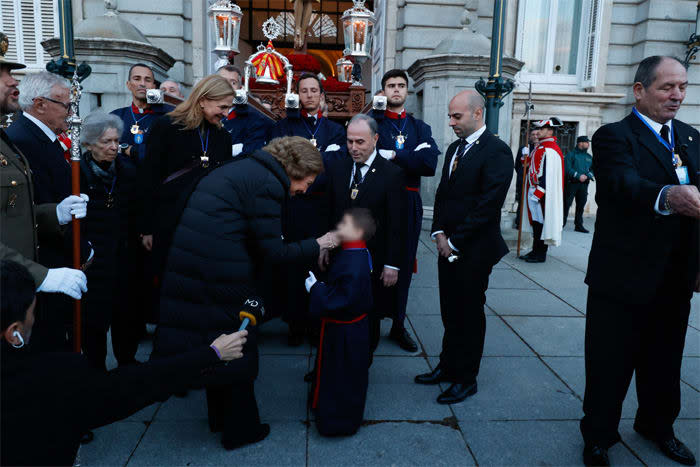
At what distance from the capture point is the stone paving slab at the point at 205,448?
2.79 meters

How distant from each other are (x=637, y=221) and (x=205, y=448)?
9.17 feet

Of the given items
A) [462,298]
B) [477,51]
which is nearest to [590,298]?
[462,298]

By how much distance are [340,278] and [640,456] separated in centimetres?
206

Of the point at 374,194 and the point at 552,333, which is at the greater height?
the point at 374,194

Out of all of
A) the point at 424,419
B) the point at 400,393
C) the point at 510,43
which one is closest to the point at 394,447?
the point at 424,419

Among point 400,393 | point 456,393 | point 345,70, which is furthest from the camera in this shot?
point 345,70

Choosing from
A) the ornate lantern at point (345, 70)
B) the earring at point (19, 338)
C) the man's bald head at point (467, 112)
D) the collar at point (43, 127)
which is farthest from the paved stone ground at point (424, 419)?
the ornate lantern at point (345, 70)

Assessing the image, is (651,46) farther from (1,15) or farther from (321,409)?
(1,15)

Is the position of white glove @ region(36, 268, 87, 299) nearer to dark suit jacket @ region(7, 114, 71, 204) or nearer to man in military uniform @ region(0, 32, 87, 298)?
man in military uniform @ region(0, 32, 87, 298)

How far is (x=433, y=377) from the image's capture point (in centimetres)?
381

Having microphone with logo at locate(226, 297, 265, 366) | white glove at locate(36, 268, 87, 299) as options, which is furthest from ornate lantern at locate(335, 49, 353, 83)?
white glove at locate(36, 268, 87, 299)

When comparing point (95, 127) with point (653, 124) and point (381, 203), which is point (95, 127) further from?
point (653, 124)

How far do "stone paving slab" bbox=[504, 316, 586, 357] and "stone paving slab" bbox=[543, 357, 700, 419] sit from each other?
0.18 meters

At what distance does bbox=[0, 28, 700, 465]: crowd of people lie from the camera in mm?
1807
